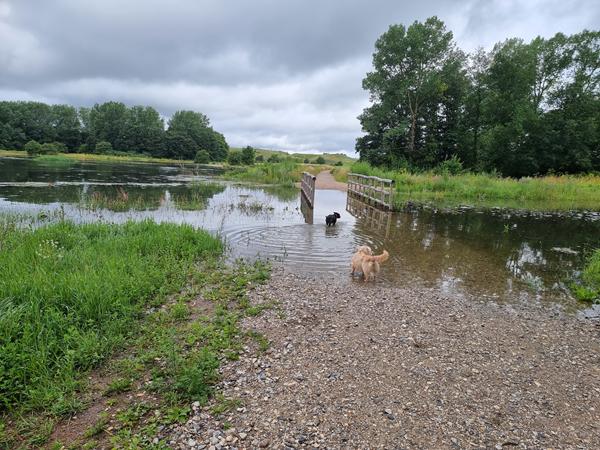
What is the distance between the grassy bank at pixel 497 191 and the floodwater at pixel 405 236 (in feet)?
14.6

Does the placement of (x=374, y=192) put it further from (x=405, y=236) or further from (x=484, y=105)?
(x=484, y=105)

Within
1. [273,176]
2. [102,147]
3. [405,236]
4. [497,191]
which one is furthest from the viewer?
[102,147]

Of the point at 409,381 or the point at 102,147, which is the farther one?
the point at 102,147

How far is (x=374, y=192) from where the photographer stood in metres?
19.0

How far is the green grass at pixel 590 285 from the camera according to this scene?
6230 mm

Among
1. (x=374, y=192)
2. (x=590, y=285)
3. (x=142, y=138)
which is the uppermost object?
(x=142, y=138)

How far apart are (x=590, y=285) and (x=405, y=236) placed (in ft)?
16.3

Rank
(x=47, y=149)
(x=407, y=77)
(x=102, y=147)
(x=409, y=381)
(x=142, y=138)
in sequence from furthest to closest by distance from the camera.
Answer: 1. (x=142, y=138)
2. (x=102, y=147)
3. (x=47, y=149)
4. (x=407, y=77)
5. (x=409, y=381)

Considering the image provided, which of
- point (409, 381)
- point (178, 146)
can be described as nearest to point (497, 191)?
point (409, 381)

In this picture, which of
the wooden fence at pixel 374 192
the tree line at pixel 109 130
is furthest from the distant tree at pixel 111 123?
the wooden fence at pixel 374 192

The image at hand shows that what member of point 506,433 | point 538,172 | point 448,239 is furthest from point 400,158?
point 506,433

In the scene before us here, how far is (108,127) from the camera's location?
99.6 meters

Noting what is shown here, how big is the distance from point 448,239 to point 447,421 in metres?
8.79

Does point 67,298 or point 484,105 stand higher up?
point 484,105
